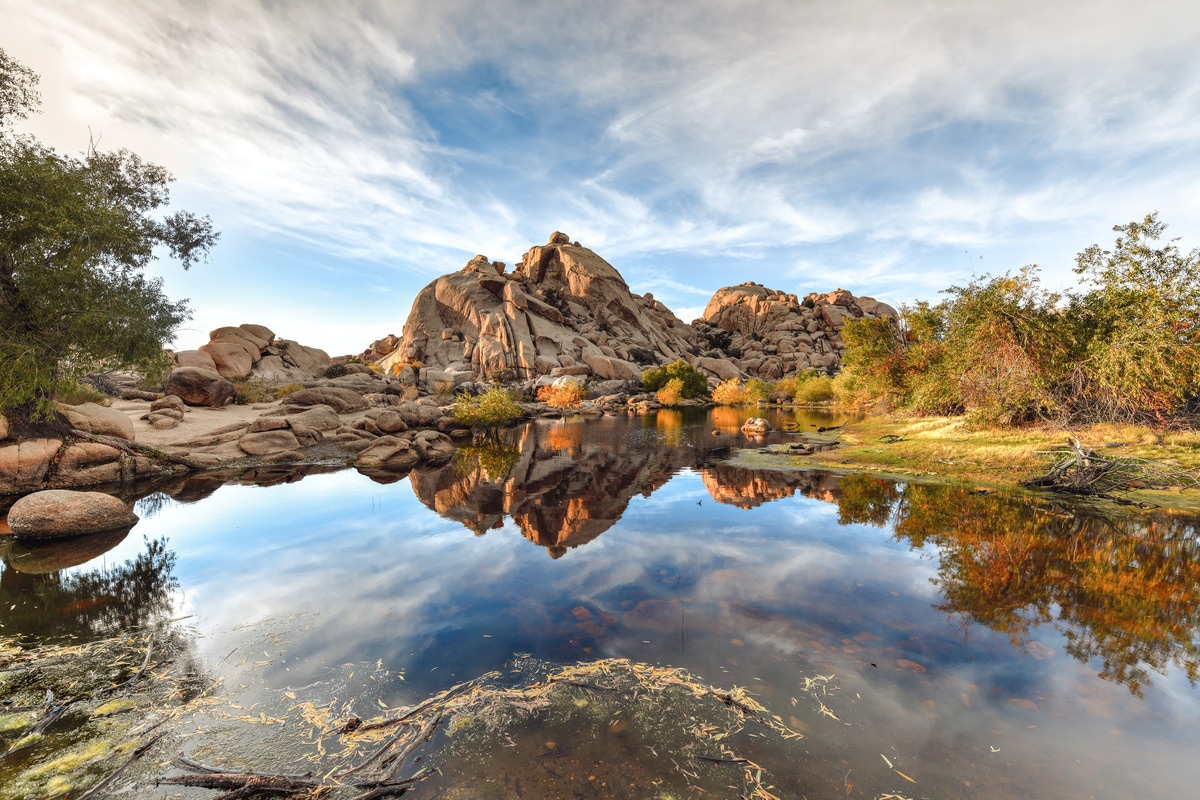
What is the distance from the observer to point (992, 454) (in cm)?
2042

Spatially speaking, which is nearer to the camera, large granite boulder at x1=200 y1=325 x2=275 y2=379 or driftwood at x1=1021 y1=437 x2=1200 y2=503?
driftwood at x1=1021 y1=437 x2=1200 y2=503

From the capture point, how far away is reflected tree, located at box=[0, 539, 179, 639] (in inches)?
310

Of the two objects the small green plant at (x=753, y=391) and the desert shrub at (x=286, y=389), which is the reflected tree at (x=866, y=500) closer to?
the desert shrub at (x=286, y=389)

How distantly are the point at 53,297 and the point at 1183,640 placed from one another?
3030 centimetres

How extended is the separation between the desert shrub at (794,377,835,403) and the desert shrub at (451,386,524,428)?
48624 mm

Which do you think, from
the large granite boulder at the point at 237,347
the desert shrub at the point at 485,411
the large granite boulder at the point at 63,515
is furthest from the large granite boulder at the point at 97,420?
the large granite boulder at the point at 237,347

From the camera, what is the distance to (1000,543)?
11.7 metres

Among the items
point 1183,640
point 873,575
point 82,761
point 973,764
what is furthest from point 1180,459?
point 82,761

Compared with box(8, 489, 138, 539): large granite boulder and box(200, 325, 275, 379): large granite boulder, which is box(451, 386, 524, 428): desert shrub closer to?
box(200, 325, 275, 379): large granite boulder

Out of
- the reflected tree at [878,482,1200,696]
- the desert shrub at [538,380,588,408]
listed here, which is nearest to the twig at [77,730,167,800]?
the reflected tree at [878,482,1200,696]

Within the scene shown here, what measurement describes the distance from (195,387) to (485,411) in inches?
→ 814

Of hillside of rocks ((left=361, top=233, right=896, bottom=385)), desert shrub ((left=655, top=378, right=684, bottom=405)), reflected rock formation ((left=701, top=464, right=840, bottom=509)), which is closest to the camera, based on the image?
reflected rock formation ((left=701, top=464, right=840, bottom=509))

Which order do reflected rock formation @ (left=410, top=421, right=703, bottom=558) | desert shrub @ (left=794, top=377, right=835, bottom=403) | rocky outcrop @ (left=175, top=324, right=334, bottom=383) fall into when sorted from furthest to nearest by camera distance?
desert shrub @ (left=794, top=377, right=835, bottom=403)
rocky outcrop @ (left=175, top=324, right=334, bottom=383)
reflected rock formation @ (left=410, top=421, right=703, bottom=558)

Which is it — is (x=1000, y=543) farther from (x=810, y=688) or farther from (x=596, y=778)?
(x=596, y=778)
